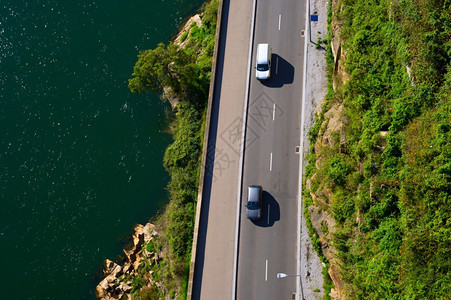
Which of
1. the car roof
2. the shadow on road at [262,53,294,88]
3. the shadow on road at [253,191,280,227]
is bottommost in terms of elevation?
the shadow on road at [253,191,280,227]

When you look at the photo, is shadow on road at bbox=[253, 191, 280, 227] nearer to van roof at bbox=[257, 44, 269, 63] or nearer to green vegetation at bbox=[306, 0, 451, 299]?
green vegetation at bbox=[306, 0, 451, 299]

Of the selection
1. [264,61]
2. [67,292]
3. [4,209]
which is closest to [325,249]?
[264,61]

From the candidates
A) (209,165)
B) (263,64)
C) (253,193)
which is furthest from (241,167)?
(263,64)

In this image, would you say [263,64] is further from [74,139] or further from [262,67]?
[74,139]

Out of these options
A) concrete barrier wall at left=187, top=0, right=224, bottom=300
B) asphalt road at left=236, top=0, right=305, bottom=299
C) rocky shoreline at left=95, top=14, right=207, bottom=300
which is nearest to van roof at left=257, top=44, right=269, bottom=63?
asphalt road at left=236, top=0, right=305, bottom=299

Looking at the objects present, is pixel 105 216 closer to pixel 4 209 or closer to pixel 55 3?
pixel 4 209

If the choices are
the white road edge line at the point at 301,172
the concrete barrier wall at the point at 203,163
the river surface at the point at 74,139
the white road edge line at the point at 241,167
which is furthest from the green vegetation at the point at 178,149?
the white road edge line at the point at 301,172

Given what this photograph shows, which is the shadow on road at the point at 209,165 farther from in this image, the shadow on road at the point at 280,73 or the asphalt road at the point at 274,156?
the shadow on road at the point at 280,73
